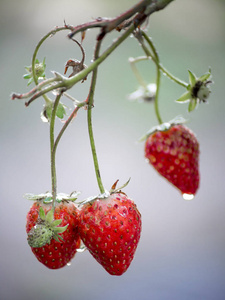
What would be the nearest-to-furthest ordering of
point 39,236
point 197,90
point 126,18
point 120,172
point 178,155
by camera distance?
point 126,18 → point 39,236 → point 197,90 → point 178,155 → point 120,172

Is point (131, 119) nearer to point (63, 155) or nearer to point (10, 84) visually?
point (63, 155)

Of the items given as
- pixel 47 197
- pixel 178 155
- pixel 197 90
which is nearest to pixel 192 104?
pixel 197 90

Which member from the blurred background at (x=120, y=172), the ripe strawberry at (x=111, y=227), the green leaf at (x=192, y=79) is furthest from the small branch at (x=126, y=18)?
the blurred background at (x=120, y=172)

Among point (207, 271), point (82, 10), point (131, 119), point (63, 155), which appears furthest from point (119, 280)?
point (82, 10)

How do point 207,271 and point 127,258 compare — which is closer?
point 127,258

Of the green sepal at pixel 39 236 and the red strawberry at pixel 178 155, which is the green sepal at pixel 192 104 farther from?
the green sepal at pixel 39 236

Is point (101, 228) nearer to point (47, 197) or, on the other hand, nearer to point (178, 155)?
point (47, 197)

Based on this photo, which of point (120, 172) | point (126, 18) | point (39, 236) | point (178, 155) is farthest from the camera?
point (120, 172)
